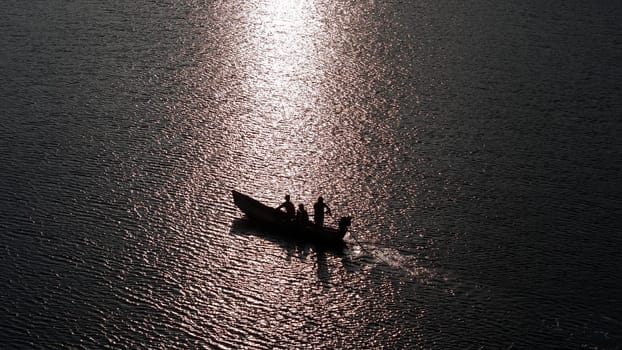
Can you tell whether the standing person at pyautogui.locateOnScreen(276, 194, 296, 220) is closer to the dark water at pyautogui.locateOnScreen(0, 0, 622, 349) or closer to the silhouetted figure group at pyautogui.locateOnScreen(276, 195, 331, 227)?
the silhouetted figure group at pyautogui.locateOnScreen(276, 195, 331, 227)

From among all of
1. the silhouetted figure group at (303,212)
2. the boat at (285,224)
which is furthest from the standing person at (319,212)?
the boat at (285,224)

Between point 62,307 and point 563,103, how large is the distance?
37.2 meters

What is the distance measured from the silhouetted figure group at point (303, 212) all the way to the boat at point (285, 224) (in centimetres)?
21

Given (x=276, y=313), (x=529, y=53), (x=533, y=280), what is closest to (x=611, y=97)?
(x=529, y=53)

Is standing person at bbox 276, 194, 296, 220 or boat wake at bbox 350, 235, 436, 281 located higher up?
standing person at bbox 276, 194, 296, 220

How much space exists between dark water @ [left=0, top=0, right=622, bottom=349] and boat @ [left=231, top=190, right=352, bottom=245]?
627mm

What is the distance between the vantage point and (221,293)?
3444 centimetres

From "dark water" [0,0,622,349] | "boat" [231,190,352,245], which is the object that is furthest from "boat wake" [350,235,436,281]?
"boat" [231,190,352,245]

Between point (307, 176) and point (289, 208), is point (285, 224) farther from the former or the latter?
point (307, 176)

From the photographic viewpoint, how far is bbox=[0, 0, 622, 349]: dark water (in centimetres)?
3303

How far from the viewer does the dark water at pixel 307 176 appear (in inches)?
1300

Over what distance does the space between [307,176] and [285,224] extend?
274 inches

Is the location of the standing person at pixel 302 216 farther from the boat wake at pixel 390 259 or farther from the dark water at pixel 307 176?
the boat wake at pixel 390 259

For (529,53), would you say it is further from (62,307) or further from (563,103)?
(62,307)
